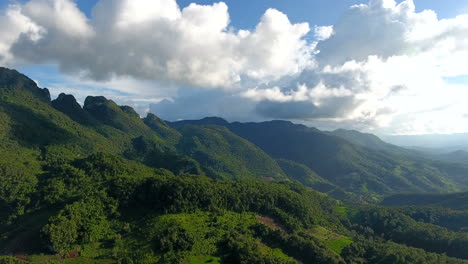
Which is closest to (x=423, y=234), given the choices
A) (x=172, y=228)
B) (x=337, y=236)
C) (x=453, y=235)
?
(x=453, y=235)

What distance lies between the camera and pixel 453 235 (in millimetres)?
176750

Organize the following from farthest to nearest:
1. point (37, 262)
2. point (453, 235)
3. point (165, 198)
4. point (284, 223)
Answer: point (453, 235), point (284, 223), point (165, 198), point (37, 262)

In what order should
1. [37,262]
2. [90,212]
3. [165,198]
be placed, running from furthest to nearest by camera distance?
[165,198]
[90,212]
[37,262]

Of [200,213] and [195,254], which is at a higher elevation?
[200,213]

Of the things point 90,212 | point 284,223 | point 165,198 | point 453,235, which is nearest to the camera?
point 90,212

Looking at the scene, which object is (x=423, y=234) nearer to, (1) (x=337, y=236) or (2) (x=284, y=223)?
(1) (x=337, y=236)

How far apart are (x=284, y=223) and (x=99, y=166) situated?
11376 cm

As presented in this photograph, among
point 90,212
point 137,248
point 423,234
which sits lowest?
point 423,234

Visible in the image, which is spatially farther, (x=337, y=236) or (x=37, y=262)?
(x=337, y=236)

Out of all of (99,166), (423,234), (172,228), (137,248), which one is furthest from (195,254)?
(423,234)

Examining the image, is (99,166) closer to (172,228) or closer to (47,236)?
(47,236)

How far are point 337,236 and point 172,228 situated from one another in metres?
101

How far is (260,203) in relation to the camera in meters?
168

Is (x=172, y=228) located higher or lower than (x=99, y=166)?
lower
